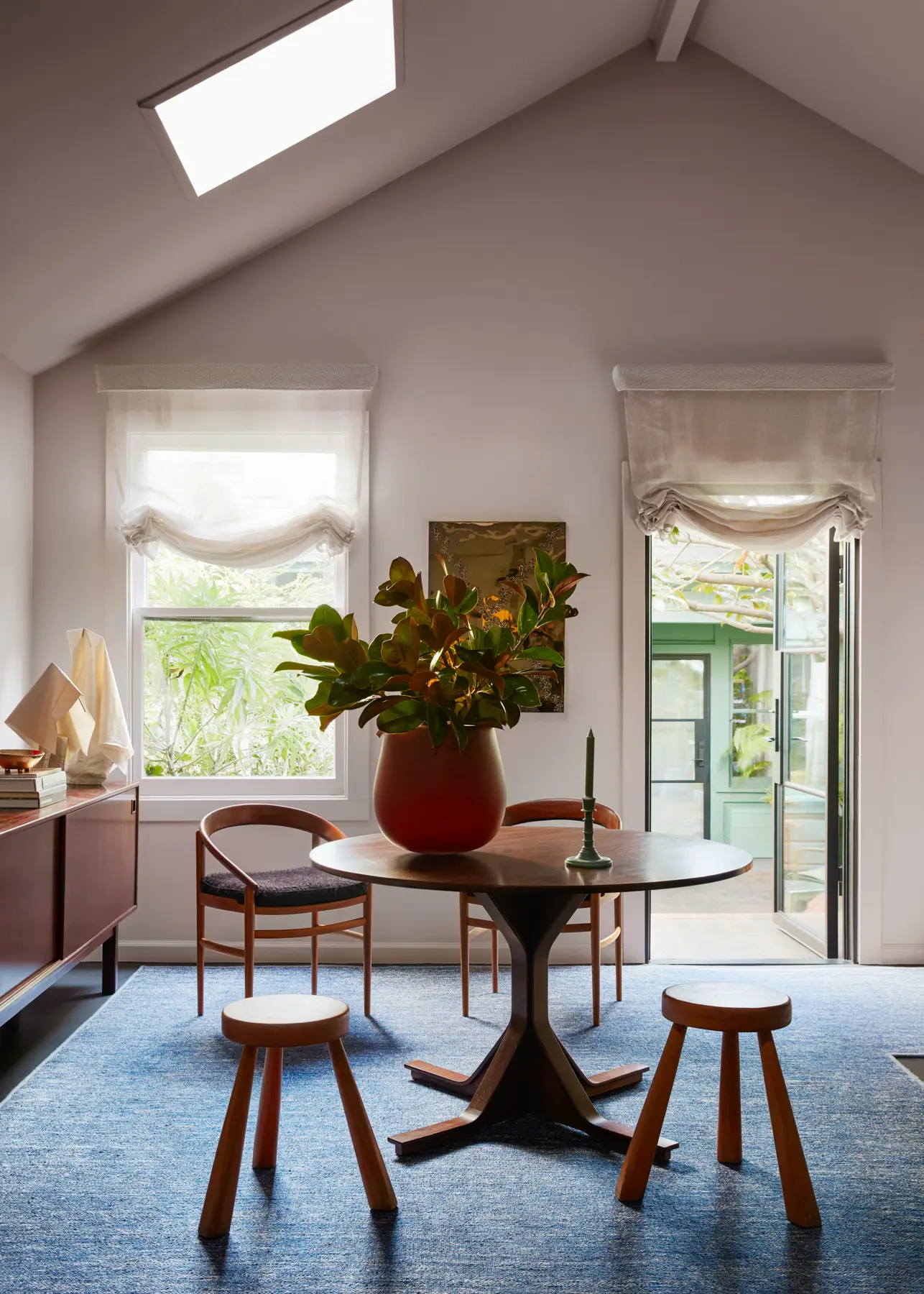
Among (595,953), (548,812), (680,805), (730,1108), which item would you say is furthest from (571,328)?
(680,805)

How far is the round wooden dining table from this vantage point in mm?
2738

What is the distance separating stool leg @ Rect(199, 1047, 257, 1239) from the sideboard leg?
200 cm

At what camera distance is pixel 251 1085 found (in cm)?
251

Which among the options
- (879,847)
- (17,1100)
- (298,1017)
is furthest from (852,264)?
(17,1100)

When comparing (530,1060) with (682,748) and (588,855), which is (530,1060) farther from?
(682,748)

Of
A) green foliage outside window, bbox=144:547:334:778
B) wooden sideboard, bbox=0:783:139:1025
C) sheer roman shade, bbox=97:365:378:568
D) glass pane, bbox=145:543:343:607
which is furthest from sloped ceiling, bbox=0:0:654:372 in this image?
wooden sideboard, bbox=0:783:139:1025

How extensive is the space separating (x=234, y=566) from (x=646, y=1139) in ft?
10.1

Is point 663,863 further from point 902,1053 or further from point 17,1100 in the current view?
point 17,1100

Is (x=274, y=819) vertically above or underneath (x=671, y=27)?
underneath

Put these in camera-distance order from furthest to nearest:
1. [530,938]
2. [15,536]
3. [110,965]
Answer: [15,536], [110,965], [530,938]

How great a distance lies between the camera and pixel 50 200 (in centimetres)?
366

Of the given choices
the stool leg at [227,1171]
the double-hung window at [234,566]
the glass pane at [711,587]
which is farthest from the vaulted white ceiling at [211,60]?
the glass pane at [711,587]

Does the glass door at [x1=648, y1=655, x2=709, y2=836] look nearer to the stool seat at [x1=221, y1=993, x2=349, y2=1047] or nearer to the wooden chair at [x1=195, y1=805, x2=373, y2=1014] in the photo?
the wooden chair at [x1=195, y1=805, x2=373, y2=1014]

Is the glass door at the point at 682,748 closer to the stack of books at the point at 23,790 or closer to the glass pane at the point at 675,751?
the glass pane at the point at 675,751
